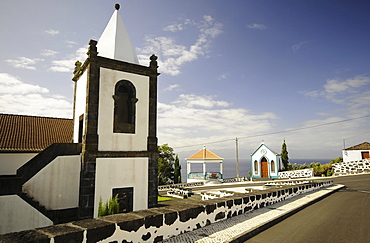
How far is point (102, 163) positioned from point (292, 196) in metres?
9.79

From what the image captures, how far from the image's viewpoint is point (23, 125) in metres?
15.2

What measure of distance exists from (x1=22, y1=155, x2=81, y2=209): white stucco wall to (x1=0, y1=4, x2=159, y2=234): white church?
4cm

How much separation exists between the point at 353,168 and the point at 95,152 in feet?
105

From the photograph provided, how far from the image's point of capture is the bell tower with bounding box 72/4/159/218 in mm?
11133

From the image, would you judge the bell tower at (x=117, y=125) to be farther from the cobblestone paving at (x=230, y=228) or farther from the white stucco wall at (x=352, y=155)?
the white stucco wall at (x=352, y=155)

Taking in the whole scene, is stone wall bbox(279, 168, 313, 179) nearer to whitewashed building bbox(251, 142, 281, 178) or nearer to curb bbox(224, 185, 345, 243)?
whitewashed building bbox(251, 142, 281, 178)

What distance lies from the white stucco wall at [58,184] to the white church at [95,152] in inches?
1.6

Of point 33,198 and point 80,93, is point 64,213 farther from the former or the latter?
point 80,93

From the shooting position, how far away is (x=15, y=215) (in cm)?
986

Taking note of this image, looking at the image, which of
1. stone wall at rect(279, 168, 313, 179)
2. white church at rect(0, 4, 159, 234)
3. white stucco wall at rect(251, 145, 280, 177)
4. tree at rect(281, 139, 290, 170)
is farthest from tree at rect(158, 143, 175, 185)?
white church at rect(0, 4, 159, 234)

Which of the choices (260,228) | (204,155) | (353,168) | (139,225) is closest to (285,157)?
(353,168)

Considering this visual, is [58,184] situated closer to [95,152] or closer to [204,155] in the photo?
[95,152]

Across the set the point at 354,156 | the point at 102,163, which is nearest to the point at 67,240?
the point at 102,163

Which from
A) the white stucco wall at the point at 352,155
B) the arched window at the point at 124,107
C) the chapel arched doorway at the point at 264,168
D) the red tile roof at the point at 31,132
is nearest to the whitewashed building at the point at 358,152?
the white stucco wall at the point at 352,155
